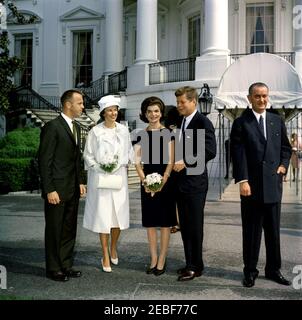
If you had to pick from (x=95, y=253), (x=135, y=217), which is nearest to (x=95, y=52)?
(x=135, y=217)

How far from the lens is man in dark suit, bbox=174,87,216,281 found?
5.10m

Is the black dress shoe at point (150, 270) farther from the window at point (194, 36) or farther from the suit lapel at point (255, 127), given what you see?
the window at point (194, 36)

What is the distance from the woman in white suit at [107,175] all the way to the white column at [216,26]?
1380cm

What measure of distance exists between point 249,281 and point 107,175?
1900mm

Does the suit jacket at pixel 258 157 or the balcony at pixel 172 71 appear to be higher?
the balcony at pixel 172 71

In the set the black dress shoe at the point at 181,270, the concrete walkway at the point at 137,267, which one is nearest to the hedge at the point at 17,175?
the concrete walkway at the point at 137,267

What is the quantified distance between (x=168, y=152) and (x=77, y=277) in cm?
169

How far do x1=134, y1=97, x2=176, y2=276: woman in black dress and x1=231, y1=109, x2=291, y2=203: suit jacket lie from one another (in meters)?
0.74

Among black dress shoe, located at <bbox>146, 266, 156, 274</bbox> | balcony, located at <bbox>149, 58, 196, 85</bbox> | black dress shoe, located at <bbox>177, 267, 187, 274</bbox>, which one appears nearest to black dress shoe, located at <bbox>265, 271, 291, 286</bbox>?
black dress shoe, located at <bbox>177, 267, 187, 274</bbox>

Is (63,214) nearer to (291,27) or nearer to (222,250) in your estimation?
(222,250)

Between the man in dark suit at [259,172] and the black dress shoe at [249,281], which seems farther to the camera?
the man in dark suit at [259,172]

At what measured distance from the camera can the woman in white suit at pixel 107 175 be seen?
535 cm

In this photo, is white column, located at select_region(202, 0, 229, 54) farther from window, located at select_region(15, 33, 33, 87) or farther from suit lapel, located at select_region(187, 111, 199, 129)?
suit lapel, located at select_region(187, 111, 199, 129)

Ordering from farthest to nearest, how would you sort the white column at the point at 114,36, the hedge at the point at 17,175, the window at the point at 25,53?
the window at the point at 25,53, the white column at the point at 114,36, the hedge at the point at 17,175
